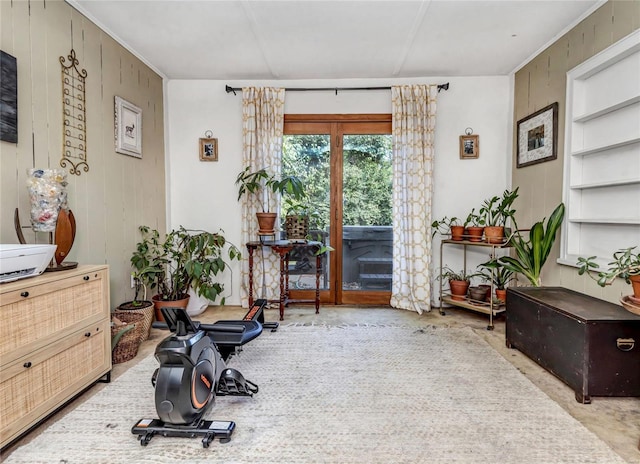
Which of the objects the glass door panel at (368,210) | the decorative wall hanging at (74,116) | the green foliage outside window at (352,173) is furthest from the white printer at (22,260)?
the glass door panel at (368,210)

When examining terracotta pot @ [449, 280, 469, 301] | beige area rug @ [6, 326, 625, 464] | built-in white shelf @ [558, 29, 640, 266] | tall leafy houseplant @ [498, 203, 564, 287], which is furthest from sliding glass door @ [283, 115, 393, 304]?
built-in white shelf @ [558, 29, 640, 266]

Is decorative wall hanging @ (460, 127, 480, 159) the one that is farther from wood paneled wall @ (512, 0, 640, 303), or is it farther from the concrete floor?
the concrete floor

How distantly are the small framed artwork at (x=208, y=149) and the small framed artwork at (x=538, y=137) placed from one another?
328 centimetres

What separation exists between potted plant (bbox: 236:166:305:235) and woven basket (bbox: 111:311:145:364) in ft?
4.55

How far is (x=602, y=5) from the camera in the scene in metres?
2.35

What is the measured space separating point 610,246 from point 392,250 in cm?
188

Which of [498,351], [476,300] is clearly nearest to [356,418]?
[498,351]

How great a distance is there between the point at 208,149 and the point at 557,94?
3474 millimetres

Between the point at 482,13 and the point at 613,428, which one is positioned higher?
the point at 482,13

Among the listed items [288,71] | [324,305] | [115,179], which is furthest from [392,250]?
[115,179]

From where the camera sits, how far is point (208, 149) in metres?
3.77

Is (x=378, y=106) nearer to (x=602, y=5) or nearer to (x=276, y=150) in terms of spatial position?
(x=276, y=150)

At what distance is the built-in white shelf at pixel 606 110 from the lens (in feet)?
7.14

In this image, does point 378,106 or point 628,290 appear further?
point 378,106
